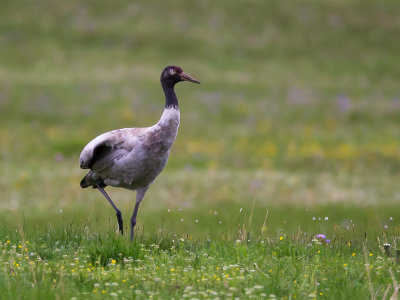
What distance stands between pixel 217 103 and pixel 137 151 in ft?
76.6

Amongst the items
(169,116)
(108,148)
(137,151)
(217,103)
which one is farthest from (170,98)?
(217,103)

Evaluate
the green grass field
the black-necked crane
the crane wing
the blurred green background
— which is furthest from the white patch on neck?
the blurred green background

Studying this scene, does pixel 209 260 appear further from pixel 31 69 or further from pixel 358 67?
pixel 358 67

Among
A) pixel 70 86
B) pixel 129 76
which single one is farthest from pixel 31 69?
pixel 129 76

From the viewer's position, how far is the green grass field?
7469mm

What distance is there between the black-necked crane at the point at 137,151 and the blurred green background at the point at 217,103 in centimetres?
577

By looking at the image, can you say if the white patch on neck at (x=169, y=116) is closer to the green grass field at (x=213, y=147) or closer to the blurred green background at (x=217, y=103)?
the green grass field at (x=213, y=147)

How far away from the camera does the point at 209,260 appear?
26.3ft

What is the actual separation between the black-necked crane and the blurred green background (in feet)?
18.9

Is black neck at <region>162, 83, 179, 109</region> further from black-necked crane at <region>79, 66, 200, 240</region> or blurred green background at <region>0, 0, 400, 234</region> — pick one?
blurred green background at <region>0, 0, 400, 234</region>

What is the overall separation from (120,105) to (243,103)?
6.37 meters

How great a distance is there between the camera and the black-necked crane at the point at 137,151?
9398mm

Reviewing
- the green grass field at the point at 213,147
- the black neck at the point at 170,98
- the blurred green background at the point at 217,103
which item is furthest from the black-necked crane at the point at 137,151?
the blurred green background at the point at 217,103

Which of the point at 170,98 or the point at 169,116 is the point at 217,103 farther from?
the point at 169,116
